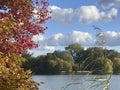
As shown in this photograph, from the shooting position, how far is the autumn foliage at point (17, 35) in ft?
31.5

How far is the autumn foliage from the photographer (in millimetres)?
9593

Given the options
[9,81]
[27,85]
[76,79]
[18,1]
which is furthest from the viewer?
[18,1]

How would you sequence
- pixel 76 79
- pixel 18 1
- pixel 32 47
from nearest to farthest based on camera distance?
pixel 76 79 → pixel 18 1 → pixel 32 47

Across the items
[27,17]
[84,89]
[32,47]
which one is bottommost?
[84,89]

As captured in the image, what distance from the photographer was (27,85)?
986cm

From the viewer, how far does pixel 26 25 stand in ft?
45.2

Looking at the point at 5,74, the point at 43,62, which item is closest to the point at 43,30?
the point at 5,74

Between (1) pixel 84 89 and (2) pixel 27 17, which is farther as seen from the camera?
(2) pixel 27 17

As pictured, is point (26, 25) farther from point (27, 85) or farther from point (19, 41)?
point (27, 85)

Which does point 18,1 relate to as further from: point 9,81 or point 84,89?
point 84,89

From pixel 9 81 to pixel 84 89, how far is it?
105 inches

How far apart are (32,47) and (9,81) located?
200 inches

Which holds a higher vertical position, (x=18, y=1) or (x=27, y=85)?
(x=18, y=1)

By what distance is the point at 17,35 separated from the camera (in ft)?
44.1
